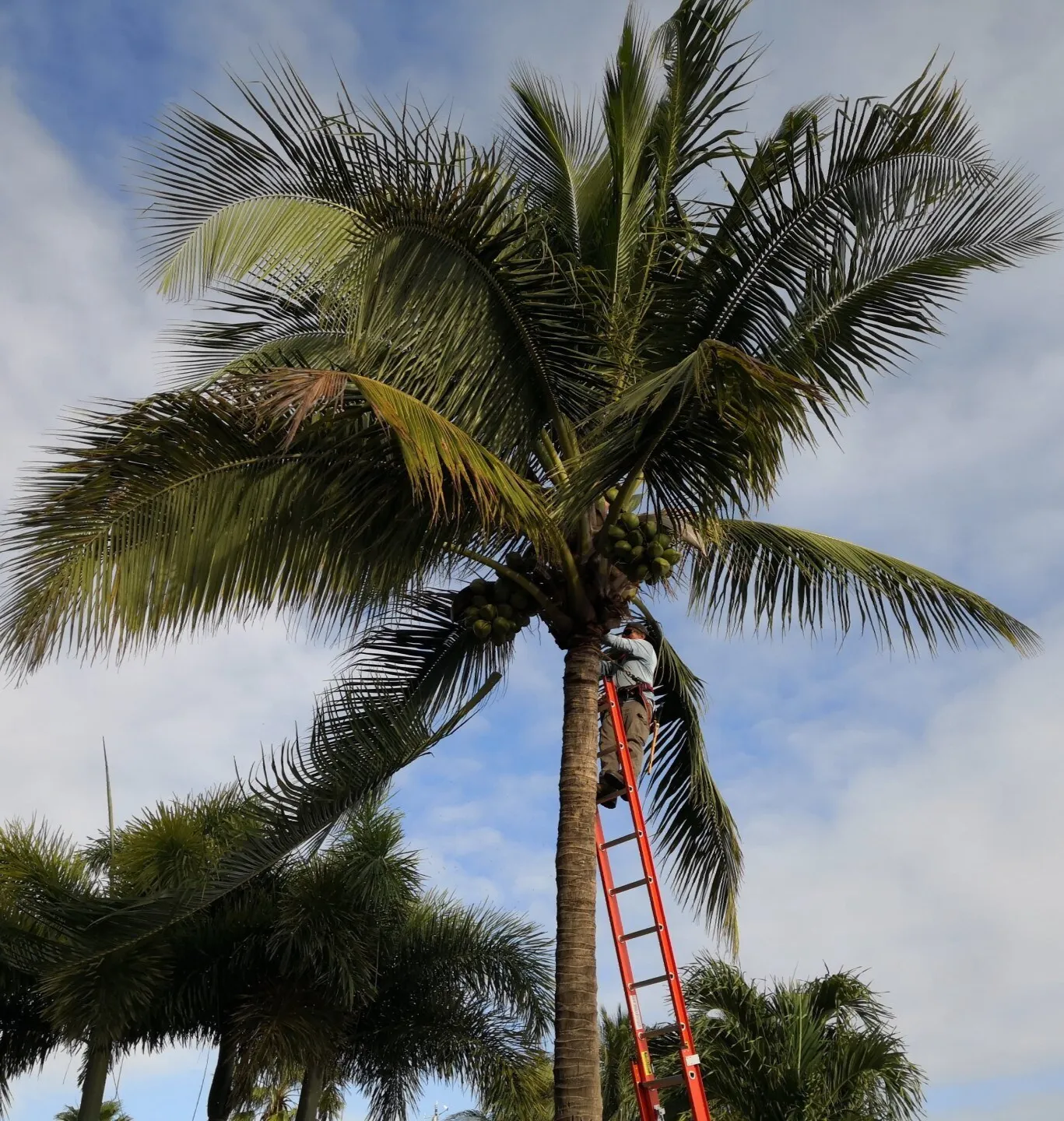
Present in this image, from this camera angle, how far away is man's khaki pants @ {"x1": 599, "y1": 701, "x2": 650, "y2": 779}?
8.14 metres

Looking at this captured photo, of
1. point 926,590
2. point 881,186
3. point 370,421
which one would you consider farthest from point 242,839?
point 881,186

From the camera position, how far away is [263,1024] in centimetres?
1260

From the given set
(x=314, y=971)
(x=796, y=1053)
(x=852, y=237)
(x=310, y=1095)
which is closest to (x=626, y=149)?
(x=852, y=237)

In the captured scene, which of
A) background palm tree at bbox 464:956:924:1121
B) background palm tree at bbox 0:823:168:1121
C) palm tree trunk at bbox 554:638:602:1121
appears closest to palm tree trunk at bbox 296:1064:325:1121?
background palm tree at bbox 0:823:168:1121

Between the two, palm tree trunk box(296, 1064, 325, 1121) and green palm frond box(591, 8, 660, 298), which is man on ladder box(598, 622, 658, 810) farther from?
palm tree trunk box(296, 1064, 325, 1121)

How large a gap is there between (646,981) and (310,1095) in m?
7.86

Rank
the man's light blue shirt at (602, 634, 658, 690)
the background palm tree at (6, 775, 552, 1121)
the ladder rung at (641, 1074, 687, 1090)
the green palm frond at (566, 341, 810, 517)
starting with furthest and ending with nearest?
the background palm tree at (6, 775, 552, 1121) → the man's light blue shirt at (602, 634, 658, 690) → the ladder rung at (641, 1074, 687, 1090) → the green palm frond at (566, 341, 810, 517)

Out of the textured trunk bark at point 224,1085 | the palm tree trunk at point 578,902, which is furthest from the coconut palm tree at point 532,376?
the textured trunk bark at point 224,1085

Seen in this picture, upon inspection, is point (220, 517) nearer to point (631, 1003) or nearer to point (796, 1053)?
point (631, 1003)

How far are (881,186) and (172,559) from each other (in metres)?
4.53

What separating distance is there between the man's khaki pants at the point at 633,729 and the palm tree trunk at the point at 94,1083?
6.88 metres

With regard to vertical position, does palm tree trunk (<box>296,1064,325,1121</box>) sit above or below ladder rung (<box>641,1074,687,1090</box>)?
above

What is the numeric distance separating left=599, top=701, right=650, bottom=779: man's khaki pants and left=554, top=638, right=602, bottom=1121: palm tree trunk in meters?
0.82

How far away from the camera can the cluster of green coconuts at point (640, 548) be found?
6938 mm
